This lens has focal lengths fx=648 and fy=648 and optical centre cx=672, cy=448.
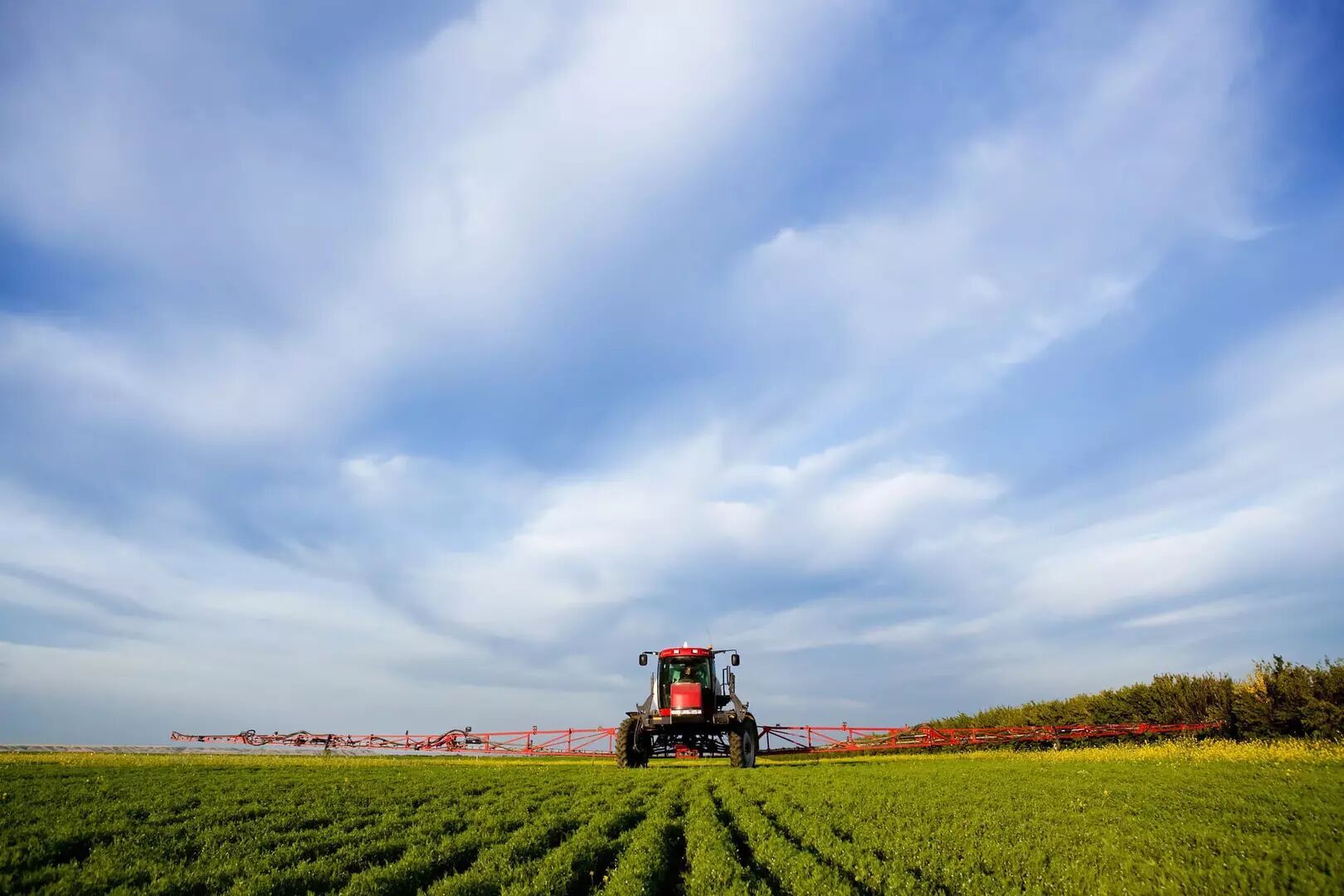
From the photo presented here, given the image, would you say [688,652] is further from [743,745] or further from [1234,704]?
[1234,704]

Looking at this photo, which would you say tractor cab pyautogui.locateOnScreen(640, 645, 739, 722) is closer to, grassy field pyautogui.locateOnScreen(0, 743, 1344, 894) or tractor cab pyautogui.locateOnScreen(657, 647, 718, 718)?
tractor cab pyautogui.locateOnScreen(657, 647, 718, 718)

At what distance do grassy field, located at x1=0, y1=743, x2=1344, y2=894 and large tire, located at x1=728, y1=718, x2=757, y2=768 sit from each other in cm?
892

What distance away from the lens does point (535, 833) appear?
10781 mm

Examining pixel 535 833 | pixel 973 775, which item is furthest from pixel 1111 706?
pixel 535 833

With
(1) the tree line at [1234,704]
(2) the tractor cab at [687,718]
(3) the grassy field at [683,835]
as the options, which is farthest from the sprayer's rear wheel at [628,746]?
(1) the tree line at [1234,704]

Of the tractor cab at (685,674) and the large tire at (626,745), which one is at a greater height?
the tractor cab at (685,674)

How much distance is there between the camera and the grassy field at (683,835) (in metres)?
7.85

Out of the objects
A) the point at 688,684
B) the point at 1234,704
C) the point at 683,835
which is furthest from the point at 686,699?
the point at 1234,704

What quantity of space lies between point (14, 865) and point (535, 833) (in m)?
6.69

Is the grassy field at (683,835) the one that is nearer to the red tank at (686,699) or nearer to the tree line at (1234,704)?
the red tank at (686,699)

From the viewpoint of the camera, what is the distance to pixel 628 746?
1070 inches

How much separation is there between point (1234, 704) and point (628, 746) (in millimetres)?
33484

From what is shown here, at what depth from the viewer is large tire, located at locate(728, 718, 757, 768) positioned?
88.9 ft

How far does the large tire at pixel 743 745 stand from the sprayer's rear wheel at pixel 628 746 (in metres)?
3.94
